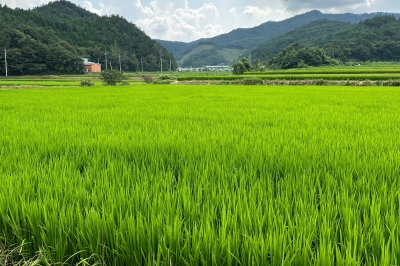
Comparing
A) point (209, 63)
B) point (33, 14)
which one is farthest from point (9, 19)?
point (209, 63)

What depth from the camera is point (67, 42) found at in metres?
65.8

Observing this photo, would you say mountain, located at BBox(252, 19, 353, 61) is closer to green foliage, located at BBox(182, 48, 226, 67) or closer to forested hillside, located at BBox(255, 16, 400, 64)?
forested hillside, located at BBox(255, 16, 400, 64)

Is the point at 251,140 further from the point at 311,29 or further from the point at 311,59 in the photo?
the point at 311,29

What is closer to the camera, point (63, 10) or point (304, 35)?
point (63, 10)

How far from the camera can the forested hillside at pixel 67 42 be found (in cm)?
5116

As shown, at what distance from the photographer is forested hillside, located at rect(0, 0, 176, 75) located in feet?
168

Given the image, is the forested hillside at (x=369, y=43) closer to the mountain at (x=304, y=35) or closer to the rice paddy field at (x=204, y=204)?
the mountain at (x=304, y=35)

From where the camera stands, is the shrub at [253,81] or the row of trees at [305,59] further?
the row of trees at [305,59]

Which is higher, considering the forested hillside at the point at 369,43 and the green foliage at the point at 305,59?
the forested hillside at the point at 369,43

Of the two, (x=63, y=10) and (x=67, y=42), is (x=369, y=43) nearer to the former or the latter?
(x=67, y=42)

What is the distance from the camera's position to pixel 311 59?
55094 mm

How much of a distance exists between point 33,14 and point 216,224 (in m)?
89.6

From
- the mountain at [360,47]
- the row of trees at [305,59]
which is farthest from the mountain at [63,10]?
the row of trees at [305,59]

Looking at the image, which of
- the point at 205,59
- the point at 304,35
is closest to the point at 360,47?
the point at 304,35
